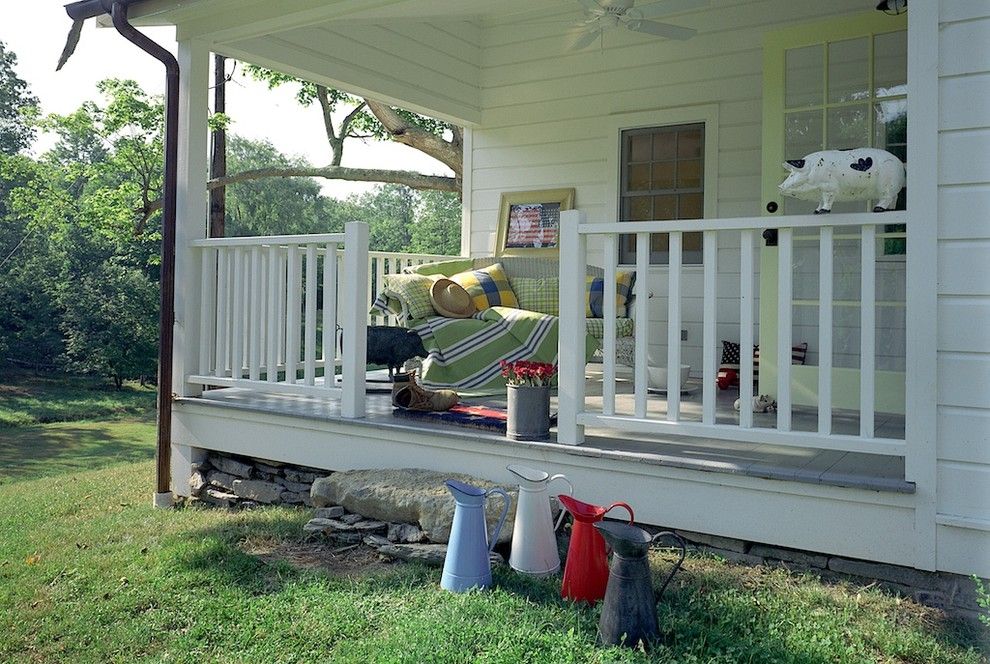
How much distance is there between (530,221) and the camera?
6496 millimetres

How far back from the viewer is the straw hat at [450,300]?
5.14 m

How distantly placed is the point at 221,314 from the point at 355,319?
1110 millimetres

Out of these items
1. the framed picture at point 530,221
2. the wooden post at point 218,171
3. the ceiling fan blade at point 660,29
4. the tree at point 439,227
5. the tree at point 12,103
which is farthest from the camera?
the tree at point 439,227

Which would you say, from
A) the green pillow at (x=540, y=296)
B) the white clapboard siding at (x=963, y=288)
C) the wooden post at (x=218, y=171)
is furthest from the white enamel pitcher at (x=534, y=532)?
the wooden post at (x=218, y=171)

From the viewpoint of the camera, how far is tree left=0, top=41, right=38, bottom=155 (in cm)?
1925

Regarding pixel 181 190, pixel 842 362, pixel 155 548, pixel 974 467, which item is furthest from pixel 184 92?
pixel 974 467

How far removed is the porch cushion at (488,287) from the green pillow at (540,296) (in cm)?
6

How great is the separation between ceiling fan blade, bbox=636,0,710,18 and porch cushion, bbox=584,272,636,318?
1586mm

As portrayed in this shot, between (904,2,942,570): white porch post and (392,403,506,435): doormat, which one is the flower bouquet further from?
(904,2,942,570): white porch post

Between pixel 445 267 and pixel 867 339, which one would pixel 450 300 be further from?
pixel 867 339

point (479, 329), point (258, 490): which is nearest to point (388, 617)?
point (258, 490)

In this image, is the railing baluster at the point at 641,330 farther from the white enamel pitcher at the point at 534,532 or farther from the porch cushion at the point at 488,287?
the porch cushion at the point at 488,287

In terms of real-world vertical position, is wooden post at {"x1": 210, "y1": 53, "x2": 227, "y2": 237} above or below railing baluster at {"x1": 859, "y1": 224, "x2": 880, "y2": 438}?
above

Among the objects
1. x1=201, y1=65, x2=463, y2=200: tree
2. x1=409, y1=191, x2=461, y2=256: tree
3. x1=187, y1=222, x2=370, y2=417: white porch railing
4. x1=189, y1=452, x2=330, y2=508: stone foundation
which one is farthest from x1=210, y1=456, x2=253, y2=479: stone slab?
x1=409, y1=191, x2=461, y2=256: tree
